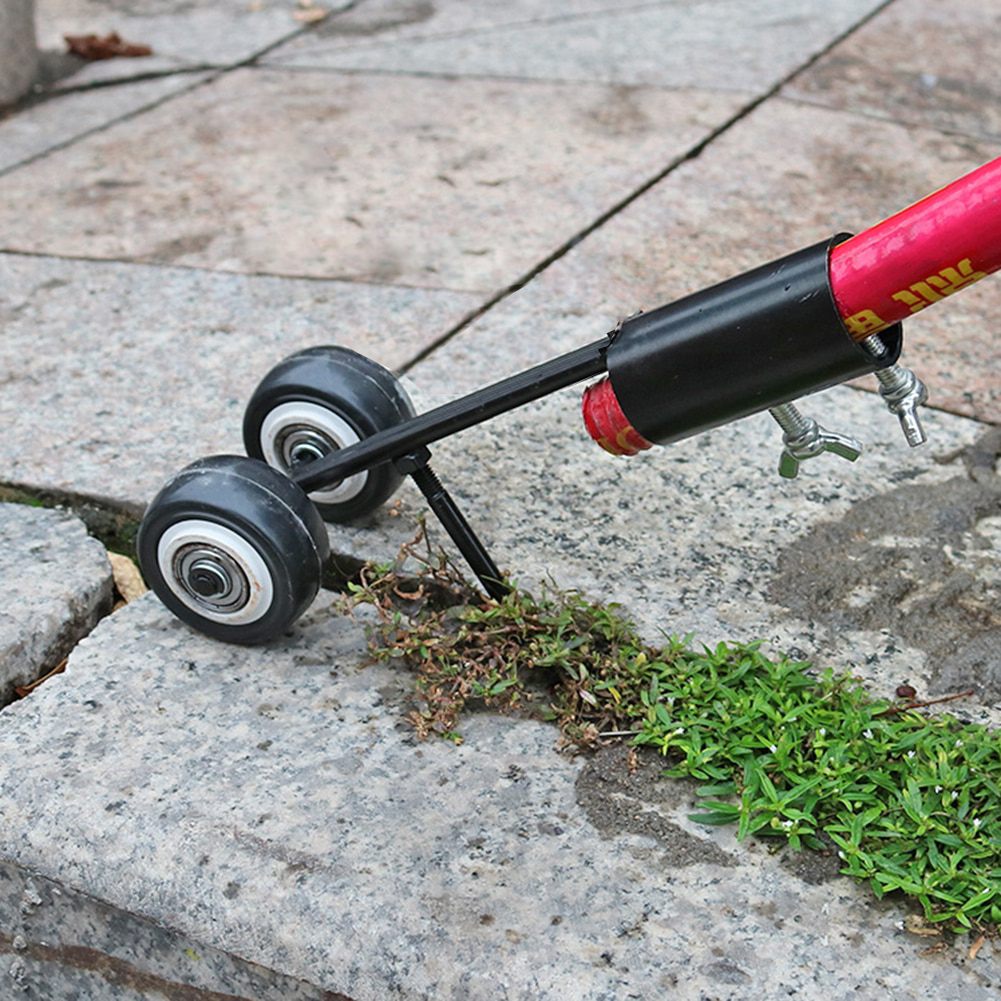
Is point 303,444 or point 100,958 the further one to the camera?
point 303,444

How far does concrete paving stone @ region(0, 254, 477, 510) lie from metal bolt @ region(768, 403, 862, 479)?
43.1 inches

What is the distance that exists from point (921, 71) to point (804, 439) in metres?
3.00

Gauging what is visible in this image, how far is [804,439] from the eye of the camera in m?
1.66

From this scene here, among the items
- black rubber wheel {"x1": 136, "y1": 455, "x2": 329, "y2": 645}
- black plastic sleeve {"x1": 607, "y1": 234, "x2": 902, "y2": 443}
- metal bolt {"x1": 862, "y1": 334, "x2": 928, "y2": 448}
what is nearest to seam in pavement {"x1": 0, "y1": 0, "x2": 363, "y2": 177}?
black rubber wheel {"x1": 136, "y1": 455, "x2": 329, "y2": 645}

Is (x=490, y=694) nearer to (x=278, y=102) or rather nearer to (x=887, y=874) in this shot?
(x=887, y=874)

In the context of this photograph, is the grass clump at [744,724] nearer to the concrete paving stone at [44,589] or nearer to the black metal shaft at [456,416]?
the black metal shaft at [456,416]

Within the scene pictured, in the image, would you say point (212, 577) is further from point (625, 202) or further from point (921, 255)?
point (625, 202)

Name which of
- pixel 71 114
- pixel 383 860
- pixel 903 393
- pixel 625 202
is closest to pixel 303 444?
pixel 383 860

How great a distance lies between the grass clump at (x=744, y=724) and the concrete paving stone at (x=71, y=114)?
2501 mm

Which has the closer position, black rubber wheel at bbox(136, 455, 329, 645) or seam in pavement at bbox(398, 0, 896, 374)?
black rubber wheel at bbox(136, 455, 329, 645)

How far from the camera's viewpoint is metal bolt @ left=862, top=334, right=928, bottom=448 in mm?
1509

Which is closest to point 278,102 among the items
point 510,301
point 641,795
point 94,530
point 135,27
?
point 135,27

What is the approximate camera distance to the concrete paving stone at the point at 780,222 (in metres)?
2.69

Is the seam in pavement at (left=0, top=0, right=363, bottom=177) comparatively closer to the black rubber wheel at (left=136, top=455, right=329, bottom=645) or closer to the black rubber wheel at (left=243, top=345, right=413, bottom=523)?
the black rubber wheel at (left=243, top=345, right=413, bottom=523)
